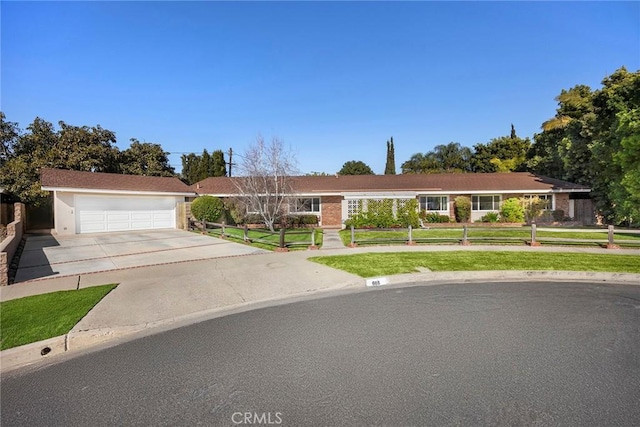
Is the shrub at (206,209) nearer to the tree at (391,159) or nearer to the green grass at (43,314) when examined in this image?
the green grass at (43,314)

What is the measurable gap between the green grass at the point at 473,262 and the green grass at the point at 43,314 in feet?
19.8

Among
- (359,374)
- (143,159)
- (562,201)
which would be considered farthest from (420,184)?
(143,159)

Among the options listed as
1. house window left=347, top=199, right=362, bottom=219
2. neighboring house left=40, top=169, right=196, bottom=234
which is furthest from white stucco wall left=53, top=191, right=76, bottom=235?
house window left=347, top=199, right=362, bottom=219

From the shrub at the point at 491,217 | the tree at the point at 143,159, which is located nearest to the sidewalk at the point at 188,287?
the shrub at the point at 491,217

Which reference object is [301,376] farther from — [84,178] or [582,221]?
[582,221]

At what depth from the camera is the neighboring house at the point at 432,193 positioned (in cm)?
2503

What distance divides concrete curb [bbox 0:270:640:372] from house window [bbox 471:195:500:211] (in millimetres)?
18080

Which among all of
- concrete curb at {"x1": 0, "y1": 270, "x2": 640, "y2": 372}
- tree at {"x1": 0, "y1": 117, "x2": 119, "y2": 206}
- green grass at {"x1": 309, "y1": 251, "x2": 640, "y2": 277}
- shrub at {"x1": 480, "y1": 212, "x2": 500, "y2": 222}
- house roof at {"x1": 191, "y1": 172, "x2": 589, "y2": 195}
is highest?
tree at {"x1": 0, "y1": 117, "x2": 119, "y2": 206}

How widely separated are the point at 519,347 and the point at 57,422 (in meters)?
5.05

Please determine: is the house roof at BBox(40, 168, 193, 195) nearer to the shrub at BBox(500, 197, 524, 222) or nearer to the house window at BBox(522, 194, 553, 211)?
the shrub at BBox(500, 197, 524, 222)

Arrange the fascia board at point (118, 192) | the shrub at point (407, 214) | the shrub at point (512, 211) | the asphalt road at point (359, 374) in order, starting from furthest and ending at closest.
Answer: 1. the shrub at point (512, 211)
2. the shrub at point (407, 214)
3. the fascia board at point (118, 192)
4. the asphalt road at point (359, 374)

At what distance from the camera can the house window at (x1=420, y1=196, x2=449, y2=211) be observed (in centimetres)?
2618

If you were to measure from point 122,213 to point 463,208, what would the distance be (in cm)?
2370

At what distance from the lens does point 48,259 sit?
1149 cm
